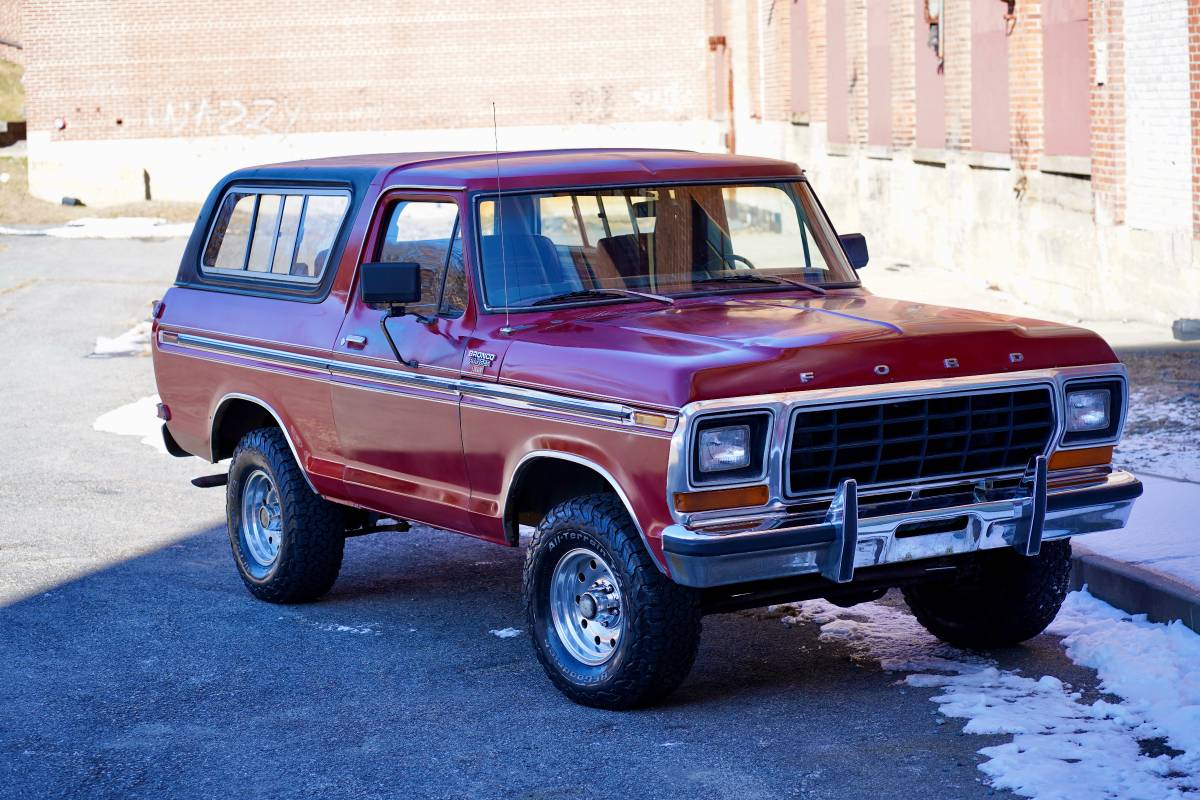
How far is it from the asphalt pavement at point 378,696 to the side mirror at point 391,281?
1541 mm

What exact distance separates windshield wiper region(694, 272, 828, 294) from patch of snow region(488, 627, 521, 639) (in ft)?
5.83

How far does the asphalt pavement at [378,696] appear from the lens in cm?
533

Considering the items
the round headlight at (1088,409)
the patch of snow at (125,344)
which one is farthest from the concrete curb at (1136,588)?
the patch of snow at (125,344)

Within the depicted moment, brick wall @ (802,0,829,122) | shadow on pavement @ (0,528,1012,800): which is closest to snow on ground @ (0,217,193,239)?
brick wall @ (802,0,829,122)

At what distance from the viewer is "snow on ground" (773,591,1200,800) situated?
505cm

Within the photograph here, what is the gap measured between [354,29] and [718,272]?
35012 millimetres

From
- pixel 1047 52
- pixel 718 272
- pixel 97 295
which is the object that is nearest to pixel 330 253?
pixel 718 272

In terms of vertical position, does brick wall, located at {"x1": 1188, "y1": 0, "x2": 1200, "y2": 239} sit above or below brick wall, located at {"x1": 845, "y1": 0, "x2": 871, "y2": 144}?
below

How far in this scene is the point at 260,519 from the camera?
7.98 meters

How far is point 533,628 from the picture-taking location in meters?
6.18

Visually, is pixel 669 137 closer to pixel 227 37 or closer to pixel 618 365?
pixel 227 37

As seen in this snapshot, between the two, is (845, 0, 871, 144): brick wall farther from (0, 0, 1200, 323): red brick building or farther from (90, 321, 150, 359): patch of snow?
(90, 321, 150, 359): patch of snow

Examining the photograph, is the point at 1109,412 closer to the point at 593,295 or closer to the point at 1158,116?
the point at 593,295

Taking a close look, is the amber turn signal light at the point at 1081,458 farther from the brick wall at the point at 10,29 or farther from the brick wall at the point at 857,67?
the brick wall at the point at 10,29
